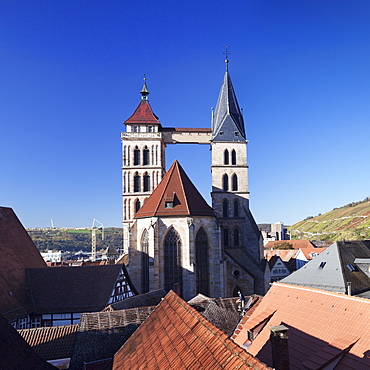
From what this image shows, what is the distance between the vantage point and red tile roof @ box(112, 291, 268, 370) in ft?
14.2

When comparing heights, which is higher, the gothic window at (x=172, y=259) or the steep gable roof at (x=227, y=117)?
the steep gable roof at (x=227, y=117)

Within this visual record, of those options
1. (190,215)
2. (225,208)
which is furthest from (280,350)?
(225,208)

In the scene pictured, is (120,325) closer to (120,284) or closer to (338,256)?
(120,284)

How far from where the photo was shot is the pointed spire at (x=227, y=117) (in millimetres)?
37156

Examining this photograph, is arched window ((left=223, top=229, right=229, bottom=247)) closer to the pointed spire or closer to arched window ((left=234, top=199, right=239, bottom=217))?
arched window ((left=234, top=199, right=239, bottom=217))

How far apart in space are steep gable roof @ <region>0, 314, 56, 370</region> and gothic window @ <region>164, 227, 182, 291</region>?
17.5 metres

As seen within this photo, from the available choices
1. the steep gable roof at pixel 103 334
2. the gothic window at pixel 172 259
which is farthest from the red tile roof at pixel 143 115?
the steep gable roof at pixel 103 334

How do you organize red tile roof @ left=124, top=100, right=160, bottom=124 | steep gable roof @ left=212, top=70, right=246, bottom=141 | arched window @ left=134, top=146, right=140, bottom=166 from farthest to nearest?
red tile roof @ left=124, top=100, right=160, bottom=124, arched window @ left=134, top=146, right=140, bottom=166, steep gable roof @ left=212, top=70, right=246, bottom=141

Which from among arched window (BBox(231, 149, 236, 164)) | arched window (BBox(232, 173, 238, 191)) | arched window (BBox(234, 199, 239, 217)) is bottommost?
arched window (BBox(234, 199, 239, 217))

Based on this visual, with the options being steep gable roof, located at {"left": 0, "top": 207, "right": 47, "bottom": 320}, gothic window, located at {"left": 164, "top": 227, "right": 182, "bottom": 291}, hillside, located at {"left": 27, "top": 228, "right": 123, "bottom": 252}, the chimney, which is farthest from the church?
hillside, located at {"left": 27, "top": 228, "right": 123, "bottom": 252}

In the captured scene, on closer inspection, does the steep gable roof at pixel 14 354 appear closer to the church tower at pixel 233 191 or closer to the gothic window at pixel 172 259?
the gothic window at pixel 172 259

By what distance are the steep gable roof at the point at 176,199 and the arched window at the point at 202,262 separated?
1.98 meters

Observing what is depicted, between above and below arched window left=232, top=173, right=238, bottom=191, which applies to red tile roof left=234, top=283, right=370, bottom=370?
below

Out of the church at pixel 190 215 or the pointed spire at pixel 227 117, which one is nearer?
the church at pixel 190 215
